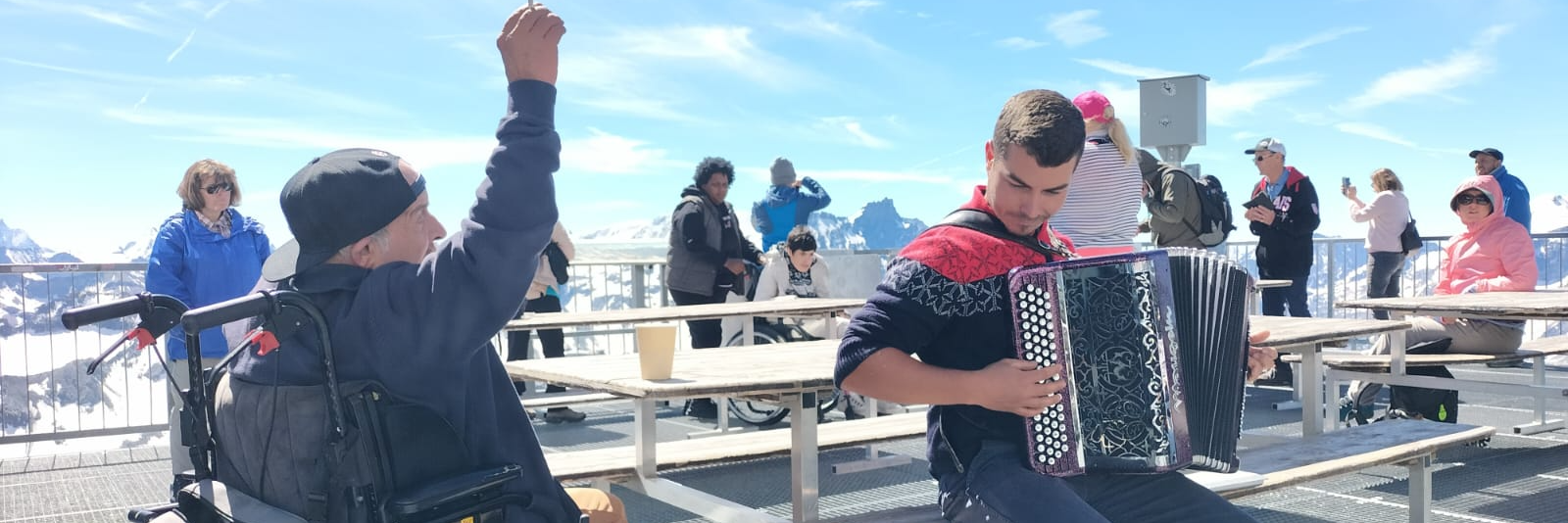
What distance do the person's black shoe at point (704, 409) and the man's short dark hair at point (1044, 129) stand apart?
17.6 ft

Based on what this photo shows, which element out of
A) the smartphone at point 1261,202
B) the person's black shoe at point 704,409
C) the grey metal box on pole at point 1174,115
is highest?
the grey metal box on pole at point 1174,115

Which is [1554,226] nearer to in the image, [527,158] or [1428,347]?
[1428,347]

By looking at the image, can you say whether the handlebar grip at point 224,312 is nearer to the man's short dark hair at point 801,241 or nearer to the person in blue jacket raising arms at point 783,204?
the man's short dark hair at point 801,241

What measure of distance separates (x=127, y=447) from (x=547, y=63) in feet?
21.9

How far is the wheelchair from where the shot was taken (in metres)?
1.48

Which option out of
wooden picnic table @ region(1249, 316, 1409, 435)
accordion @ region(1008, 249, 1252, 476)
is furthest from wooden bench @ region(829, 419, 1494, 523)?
accordion @ region(1008, 249, 1252, 476)

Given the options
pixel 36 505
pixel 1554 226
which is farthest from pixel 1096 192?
pixel 1554 226

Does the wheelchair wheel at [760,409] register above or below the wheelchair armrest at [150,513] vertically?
below

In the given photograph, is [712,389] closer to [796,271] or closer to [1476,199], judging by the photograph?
[796,271]

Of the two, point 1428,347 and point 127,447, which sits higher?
point 1428,347

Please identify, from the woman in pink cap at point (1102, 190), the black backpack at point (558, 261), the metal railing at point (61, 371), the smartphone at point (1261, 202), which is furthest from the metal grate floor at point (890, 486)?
the smartphone at point (1261, 202)

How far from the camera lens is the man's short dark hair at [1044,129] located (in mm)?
2035

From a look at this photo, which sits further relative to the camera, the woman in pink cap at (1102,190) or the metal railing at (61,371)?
the metal railing at (61,371)

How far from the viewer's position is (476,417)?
165cm
